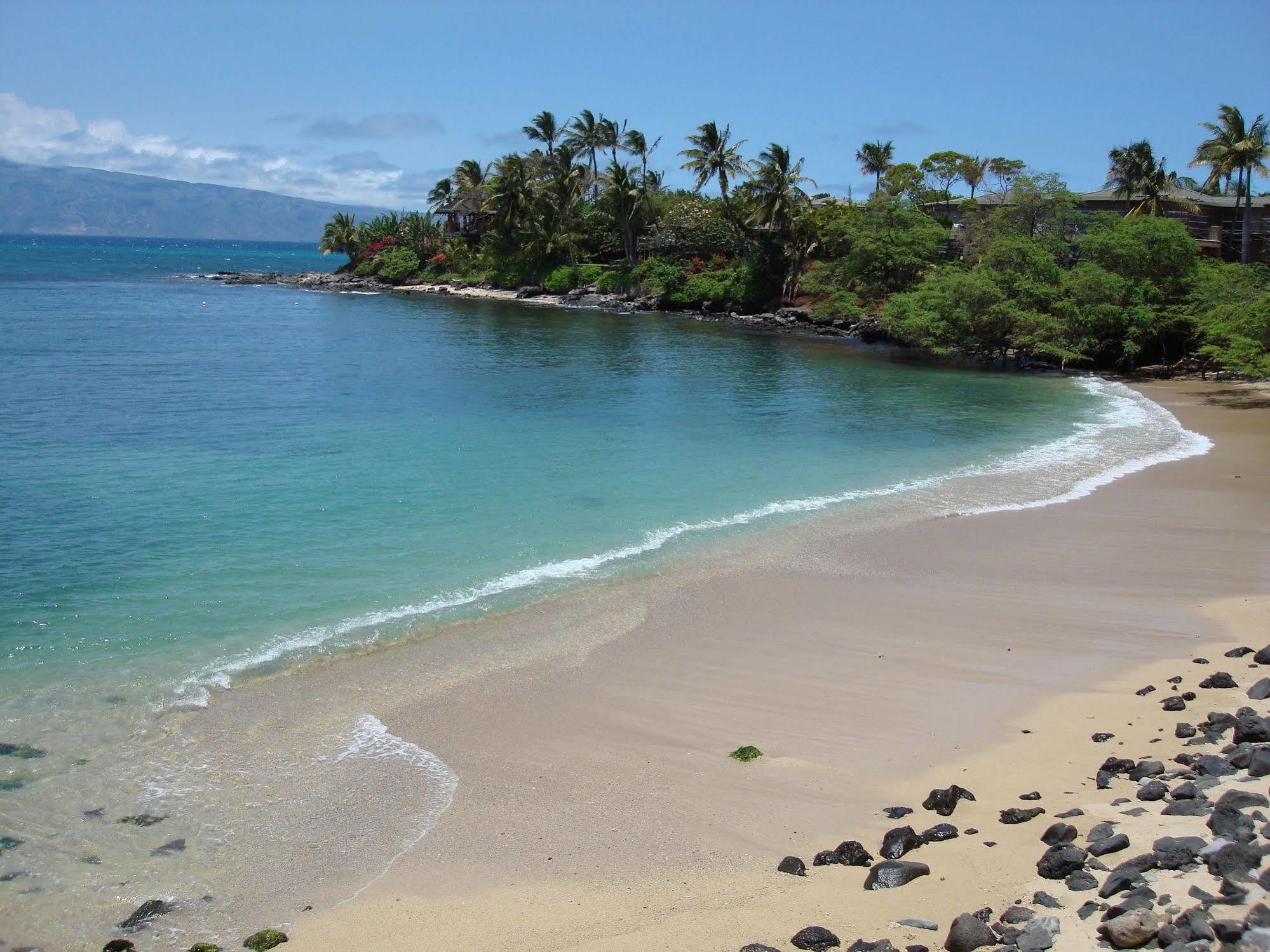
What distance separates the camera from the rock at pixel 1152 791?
7.13 m

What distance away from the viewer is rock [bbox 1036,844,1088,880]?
6242 millimetres

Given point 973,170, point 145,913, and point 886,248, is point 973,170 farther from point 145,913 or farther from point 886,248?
point 145,913

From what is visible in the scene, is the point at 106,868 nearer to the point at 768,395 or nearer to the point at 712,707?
the point at 712,707

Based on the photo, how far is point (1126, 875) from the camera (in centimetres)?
589

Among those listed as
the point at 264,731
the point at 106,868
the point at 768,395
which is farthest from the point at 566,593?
the point at 768,395

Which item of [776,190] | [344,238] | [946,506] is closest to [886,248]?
[776,190]

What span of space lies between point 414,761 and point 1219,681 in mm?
8058

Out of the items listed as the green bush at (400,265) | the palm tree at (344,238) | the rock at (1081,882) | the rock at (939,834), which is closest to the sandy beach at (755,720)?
the rock at (939,834)

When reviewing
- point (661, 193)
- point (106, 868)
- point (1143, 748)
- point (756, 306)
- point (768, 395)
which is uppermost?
point (661, 193)

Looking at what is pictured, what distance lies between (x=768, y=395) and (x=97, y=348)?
90.1 ft

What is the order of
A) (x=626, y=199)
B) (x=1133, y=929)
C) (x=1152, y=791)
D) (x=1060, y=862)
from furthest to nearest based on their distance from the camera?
(x=626, y=199)
(x=1152, y=791)
(x=1060, y=862)
(x=1133, y=929)

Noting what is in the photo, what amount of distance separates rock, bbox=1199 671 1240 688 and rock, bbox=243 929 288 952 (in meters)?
8.85

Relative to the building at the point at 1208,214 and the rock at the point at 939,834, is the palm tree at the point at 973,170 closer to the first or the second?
the building at the point at 1208,214

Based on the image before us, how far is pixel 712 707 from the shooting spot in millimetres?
9805
